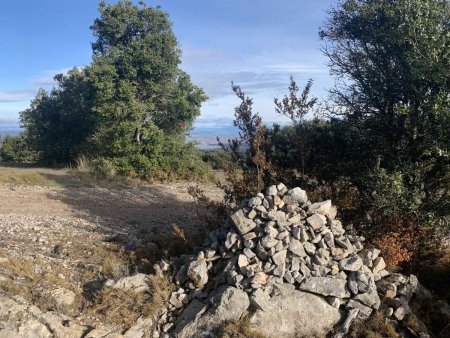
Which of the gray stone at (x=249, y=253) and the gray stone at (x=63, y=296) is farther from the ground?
the gray stone at (x=249, y=253)

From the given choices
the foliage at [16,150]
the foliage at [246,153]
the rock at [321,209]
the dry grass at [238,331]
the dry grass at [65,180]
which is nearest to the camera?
the dry grass at [238,331]

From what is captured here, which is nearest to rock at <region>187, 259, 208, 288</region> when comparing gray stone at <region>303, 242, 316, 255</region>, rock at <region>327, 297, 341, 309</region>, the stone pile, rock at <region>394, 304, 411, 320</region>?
the stone pile

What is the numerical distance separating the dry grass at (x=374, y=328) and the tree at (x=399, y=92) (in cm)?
209

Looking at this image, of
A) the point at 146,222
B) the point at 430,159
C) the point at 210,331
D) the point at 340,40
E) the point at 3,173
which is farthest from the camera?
the point at 3,173

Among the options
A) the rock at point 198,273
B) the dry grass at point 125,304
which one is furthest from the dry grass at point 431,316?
the dry grass at point 125,304

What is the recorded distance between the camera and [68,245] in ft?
26.1

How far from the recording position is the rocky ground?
5.79m

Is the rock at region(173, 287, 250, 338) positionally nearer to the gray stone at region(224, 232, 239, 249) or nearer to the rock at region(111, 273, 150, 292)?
the gray stone at region(224, 232, 239, 249)

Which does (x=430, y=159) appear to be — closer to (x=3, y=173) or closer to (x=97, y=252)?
(x=97, y=252)

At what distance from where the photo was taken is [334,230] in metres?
6.52

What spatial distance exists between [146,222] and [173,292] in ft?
12.4

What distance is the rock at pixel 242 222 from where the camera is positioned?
6461mm

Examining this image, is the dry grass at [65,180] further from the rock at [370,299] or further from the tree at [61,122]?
the rock at [370,299]

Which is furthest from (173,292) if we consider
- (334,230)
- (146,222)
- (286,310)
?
(146,222)
